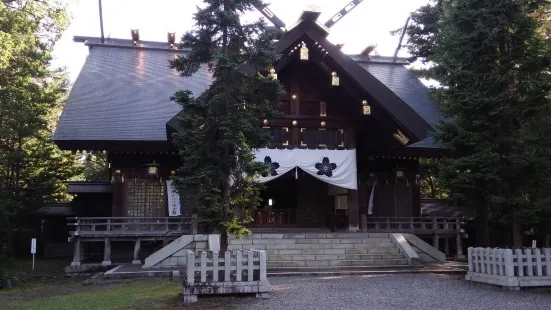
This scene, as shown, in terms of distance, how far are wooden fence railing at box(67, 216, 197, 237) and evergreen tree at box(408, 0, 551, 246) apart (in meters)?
7.91

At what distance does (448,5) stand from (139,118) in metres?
11.0

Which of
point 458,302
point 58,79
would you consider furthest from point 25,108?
point 458,302

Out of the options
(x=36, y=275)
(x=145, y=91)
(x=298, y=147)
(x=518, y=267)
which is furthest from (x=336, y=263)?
(x=145, y=91)

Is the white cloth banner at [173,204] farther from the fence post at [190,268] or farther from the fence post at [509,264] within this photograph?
the fence post at [509,264]

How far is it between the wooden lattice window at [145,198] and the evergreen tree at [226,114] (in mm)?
7879

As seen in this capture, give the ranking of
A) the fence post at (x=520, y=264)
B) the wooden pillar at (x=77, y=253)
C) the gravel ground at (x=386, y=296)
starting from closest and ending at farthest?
the gravel ground at (x=386, y=296) < the fence post at (x=520, y=264) < the wooden pillar at (x=77, y=253)

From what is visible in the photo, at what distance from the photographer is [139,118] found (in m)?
17.1

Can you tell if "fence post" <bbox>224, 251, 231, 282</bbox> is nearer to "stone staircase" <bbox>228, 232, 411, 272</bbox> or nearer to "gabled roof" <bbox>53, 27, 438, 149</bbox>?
"stone staircase" <bbox>228, 232, 411, 272</bbox>

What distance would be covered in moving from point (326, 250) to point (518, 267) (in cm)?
545

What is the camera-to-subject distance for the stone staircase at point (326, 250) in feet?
42.0

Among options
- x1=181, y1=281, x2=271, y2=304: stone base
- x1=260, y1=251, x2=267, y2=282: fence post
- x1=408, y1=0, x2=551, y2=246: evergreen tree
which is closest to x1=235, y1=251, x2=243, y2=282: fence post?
x1=181, y1=281, x2=271, y2=304: stone base

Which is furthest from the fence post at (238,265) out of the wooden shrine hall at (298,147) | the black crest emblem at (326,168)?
the black crest emblem at (326,168)

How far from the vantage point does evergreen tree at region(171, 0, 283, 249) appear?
8.66 metres

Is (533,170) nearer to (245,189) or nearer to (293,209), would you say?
(245,189)
